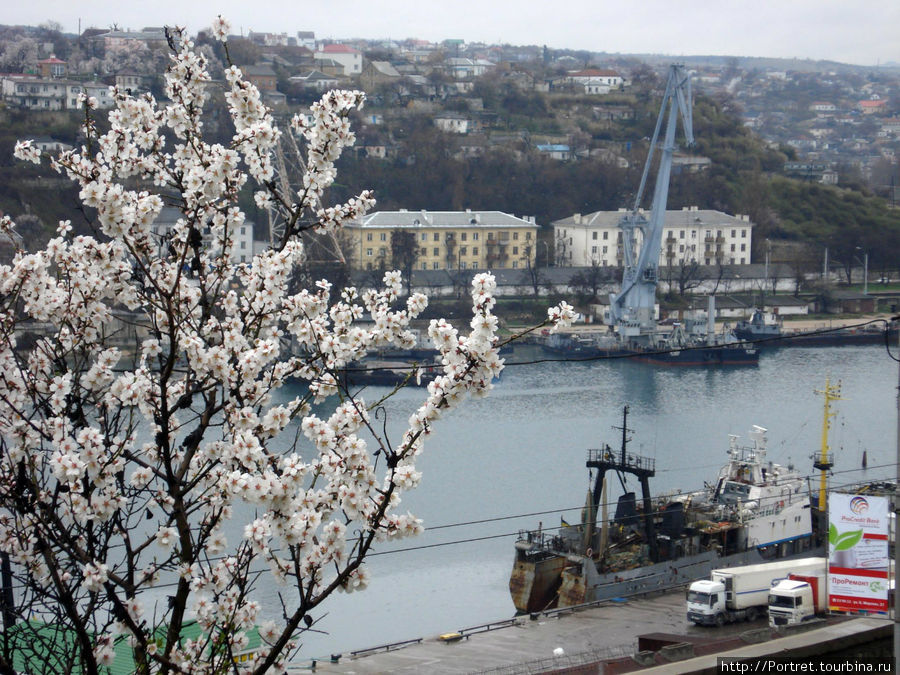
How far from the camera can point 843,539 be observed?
3.85 meters

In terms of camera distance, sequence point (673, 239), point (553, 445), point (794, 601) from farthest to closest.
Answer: point (673, 239) < point (553, 445) < point (794, 601)

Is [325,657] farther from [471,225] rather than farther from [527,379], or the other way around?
[471,225]

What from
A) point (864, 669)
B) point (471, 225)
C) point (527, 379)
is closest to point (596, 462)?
point (864, 669)

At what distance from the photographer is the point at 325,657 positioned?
4.52m

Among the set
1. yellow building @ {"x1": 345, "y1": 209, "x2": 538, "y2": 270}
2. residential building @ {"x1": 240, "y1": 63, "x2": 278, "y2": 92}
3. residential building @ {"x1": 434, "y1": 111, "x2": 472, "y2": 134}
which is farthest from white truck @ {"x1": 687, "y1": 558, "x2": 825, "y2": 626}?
residential building @ {"x1": 240, "y1": 63, "x2": 278, "y2": 92}

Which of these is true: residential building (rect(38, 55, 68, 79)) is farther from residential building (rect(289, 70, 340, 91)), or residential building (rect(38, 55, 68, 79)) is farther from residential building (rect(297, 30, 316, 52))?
residential building (rect(297, 30, 316, 52))

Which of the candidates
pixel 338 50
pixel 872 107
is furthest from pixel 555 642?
pixel 872 107

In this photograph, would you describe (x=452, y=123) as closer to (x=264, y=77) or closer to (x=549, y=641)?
(x=264, y=77)

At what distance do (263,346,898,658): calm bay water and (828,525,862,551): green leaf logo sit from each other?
64.1 inches

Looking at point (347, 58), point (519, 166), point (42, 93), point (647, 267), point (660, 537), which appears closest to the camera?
point (660, 537)

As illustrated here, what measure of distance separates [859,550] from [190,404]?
A: 3.02m

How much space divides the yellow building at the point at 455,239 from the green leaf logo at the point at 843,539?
12.8 metres

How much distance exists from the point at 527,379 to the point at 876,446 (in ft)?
11.7

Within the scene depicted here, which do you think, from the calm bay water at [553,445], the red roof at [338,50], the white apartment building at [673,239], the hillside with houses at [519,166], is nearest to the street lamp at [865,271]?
the hillside with houses at [519,166]
